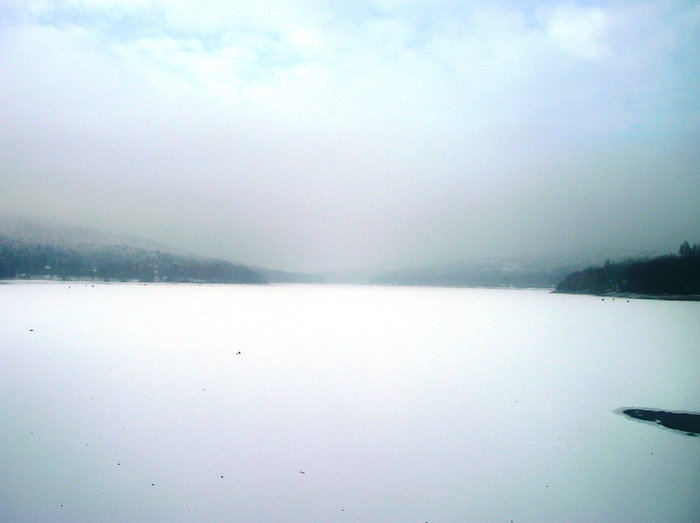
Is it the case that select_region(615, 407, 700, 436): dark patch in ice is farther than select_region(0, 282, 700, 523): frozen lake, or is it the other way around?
select_region(615, 407, 700, 436): dark patch in ice

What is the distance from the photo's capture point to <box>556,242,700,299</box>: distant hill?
53.4 metres

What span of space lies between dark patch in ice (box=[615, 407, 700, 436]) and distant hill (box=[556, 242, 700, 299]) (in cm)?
5595

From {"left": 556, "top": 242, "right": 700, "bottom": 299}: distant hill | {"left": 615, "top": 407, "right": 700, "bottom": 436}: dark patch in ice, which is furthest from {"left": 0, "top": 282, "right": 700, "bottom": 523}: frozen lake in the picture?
{"left": 556, "top": 242, "right": 700, "bottom": 299}: distant hill

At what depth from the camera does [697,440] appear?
596 cm

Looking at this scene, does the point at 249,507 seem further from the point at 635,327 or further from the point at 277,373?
the point at 635,327

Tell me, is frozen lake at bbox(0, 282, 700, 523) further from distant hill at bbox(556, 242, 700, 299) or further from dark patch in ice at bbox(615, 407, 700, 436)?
distant hill at bbox(556, 242, 700, 299)

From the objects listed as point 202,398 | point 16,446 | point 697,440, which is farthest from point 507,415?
point 16,446

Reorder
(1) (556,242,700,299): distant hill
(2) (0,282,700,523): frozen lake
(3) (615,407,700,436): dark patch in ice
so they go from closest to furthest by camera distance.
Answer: (2) (0,282,700,523): frozen lake < (3) (615,407,700,436): dark patch in ice < (1) (556,242,700,299): distant hill

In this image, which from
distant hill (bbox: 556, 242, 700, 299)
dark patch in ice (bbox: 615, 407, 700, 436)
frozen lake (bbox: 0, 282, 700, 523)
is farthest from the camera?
distant hill (bbox: 556, 242, 700, 299)

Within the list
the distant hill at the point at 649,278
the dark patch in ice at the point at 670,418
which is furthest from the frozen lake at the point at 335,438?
the distant hill at the point at 649,278

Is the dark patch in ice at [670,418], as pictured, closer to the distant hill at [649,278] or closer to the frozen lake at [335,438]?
the frozen lake at [335,438]

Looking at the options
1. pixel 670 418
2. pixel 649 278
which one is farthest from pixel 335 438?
pixel 649 278

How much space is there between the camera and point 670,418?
7.04m

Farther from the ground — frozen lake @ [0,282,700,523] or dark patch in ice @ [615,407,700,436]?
dark patch in ice @ [615,407,700,436]
